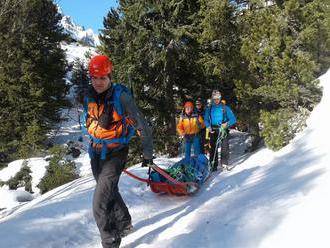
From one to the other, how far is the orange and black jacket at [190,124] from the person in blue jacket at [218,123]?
0.78 ft

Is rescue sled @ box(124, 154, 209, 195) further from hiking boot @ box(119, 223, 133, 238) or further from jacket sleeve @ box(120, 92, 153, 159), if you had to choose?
jacket sleeve @ box(120, 92, 153, 159)

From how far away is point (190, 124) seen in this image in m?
11.0

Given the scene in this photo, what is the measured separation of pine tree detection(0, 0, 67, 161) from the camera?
20922 mm

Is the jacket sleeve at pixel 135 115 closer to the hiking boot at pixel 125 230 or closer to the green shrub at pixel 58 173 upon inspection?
the hiking boot at pixel 125 230

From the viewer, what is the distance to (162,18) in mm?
16625

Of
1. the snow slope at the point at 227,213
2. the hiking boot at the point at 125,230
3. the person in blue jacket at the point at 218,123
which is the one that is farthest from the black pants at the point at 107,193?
the person in blue jacket at the point at 218,123

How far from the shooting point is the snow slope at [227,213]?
161 inches

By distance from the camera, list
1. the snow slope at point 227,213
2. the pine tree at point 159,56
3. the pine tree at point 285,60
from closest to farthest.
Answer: the snow slope at point 227,213
the pine tree at point 285,60
the pine tree at point 159,56

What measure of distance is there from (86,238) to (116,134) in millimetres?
1906

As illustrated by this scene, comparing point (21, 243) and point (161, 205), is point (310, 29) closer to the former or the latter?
point (161, 205)

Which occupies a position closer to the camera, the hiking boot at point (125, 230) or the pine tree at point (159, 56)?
the hiking boot at point (125, 230)

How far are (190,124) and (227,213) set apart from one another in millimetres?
5409

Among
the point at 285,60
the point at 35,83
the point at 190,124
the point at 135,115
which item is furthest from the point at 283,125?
the point at 35,83

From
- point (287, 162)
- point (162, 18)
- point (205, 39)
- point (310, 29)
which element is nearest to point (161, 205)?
point (287, 162)
